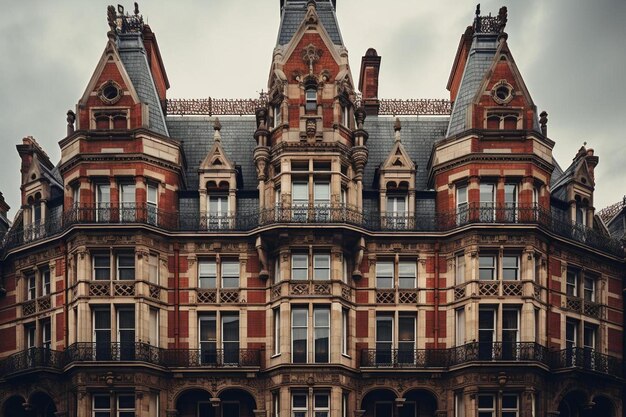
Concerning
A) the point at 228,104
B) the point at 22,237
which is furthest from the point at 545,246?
the point at 22,237

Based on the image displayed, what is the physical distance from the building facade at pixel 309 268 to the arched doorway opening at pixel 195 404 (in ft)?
0.27

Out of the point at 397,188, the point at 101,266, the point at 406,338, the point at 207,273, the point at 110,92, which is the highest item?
the point at 110,92

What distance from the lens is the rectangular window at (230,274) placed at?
7300 cm

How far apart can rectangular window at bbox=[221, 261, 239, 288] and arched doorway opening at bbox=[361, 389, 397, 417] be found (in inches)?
331

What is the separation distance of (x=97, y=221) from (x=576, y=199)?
24244 mm

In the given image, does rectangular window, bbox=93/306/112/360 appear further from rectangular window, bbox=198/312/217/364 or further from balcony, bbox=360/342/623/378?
balcony, bbox=360/342/623/378

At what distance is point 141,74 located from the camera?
77250 millimetres

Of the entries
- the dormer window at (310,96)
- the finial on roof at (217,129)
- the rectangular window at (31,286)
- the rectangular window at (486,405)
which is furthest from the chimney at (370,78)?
the rectangular window at (31,286)

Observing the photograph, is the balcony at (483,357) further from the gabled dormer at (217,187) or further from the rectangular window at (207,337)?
the gabled dormer at (217,187)

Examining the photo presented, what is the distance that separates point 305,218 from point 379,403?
9.54 m

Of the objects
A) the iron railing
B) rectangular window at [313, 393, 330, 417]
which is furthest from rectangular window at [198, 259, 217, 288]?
rectangular window at [313, 393, 330, 417]

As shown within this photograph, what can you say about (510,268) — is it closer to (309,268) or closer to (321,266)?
(321,266)

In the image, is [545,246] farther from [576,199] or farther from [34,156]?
[34,156]

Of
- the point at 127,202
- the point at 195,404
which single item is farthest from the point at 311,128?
the point at 195,404
